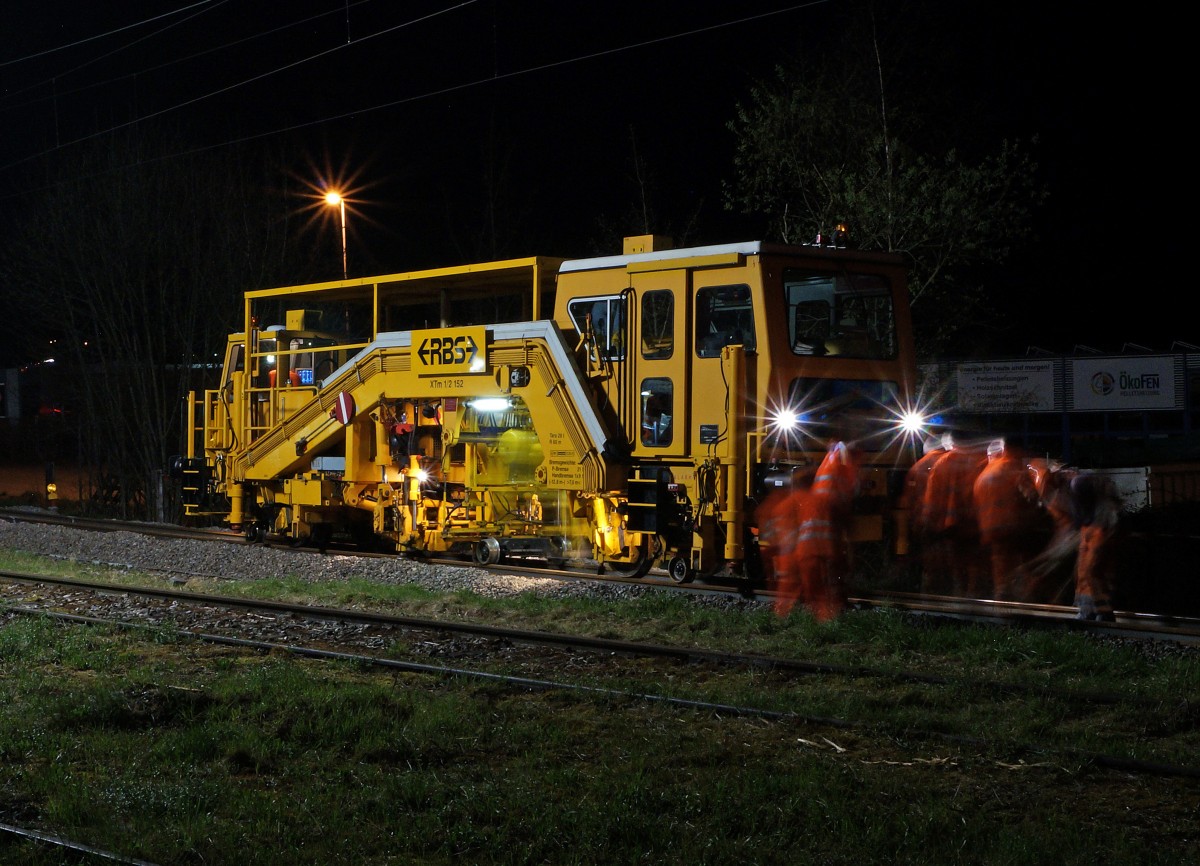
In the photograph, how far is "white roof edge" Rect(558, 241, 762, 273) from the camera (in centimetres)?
1213

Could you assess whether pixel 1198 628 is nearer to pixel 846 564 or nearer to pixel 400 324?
pixel 846 564

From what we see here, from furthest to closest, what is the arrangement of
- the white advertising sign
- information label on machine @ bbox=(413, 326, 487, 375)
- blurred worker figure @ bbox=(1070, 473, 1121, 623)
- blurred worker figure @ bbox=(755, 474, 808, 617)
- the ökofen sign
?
the ökofen sign < the white advertising sign < information label on machine @ bbox=(413, 326, 487, 375) < blurred worker figure @ bbox=(755, 474, 808, 617) < blurred worker figure @ bbox=(1070, 473, 1121, 623)

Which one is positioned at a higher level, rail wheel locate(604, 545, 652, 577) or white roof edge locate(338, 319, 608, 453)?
white roof edge locate(338, 319, 608, 453)

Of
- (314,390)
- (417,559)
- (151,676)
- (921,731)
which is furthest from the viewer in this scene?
(314,390)

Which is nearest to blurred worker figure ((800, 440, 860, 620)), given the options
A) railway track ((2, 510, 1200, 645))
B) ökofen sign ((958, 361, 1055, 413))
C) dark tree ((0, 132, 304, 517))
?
railway track ((2, 510, 1200, 645))

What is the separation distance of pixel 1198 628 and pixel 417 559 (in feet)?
31.6

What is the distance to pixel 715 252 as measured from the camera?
12375 mm

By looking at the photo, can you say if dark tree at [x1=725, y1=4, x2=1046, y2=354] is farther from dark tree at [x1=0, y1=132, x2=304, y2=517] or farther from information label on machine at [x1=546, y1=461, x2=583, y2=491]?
dark tree at [x1=0, y1=132, x2=304, y2=517]

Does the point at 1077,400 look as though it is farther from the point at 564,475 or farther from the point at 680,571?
the point at 564,475

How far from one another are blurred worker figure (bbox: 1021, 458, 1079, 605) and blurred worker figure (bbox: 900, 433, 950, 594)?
971mm

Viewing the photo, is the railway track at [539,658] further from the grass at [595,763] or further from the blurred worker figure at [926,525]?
the blurred worker figure at [926,525]

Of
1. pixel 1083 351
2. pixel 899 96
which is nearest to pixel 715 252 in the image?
pixel 899 96

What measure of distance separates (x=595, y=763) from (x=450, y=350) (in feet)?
28.5

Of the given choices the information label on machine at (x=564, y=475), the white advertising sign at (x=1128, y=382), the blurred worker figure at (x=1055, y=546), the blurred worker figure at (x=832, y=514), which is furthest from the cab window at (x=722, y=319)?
the white advertising sign at (x=1128, y=382)
